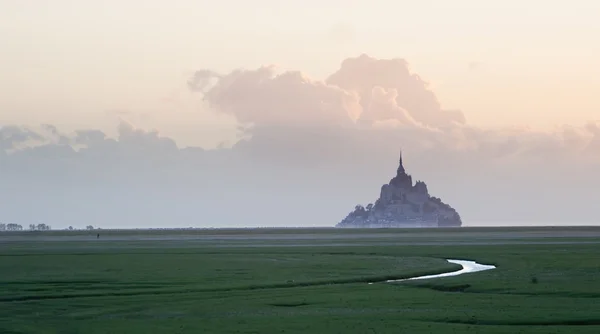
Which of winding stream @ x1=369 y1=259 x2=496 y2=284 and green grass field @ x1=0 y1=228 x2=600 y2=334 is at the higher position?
winding stream @ x1=369 y1=259 x2=496 y2=284

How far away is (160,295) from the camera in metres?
46.4

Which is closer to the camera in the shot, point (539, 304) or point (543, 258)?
point (539, 304)

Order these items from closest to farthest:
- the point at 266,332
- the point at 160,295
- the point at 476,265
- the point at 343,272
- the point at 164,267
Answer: the point at 266,332
the point at 160,295
the point at 343,272
the point at 164,267
the point at 476,265

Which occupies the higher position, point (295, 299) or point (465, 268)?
point (465, 268)

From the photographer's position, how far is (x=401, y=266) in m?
70.9

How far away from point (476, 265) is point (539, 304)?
114 feet

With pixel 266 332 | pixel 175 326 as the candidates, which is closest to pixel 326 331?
Result: pixel 266 332

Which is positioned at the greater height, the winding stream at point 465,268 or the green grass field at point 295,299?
the winding stream at point 465,268

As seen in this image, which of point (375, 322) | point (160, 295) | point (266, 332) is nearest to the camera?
point (266, 332)

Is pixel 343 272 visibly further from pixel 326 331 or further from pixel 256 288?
pixel 326 331

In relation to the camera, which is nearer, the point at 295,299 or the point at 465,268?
the point at 295,299

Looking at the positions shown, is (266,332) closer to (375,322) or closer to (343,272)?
(375,322)

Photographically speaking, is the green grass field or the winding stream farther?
the winding stream

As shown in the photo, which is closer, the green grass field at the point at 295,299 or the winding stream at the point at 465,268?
the green grass field at the point at 295,299
